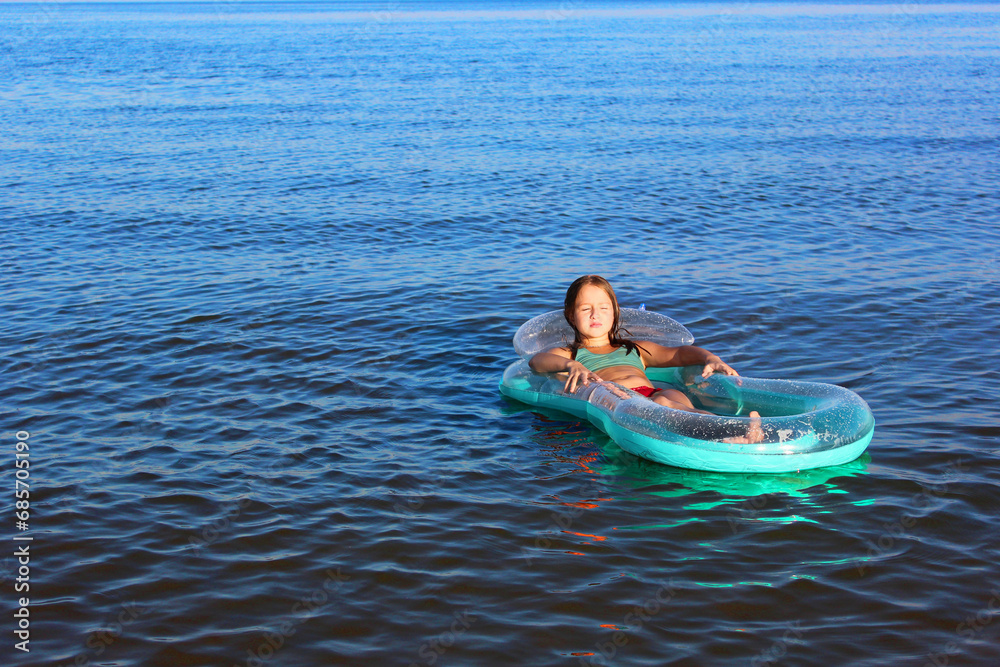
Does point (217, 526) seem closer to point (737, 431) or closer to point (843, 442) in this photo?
point (737, 431)

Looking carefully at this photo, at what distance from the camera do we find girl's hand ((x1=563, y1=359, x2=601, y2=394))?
6.38 m

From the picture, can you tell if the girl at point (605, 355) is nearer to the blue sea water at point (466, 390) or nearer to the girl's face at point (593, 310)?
the girl's face at point (593, 310)

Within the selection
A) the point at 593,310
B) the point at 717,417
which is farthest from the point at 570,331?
the point at 717,417

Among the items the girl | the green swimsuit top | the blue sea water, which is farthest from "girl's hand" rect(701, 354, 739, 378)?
the blue sea water

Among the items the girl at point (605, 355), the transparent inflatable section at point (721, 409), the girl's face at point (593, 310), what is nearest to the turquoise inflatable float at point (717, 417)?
the transparent inflatable section at point (721, 409)

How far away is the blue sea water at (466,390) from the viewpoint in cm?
435

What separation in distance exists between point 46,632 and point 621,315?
15.6 feet

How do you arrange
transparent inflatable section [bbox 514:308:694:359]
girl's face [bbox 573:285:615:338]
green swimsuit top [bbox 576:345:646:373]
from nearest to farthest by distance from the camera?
girl's face [bbox 573:285:615:338] → green swimsuit top [bbox 576:345:646:373] → transparent inflatable section [bbox 514:308:694:359]

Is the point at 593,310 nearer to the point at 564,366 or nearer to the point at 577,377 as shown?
the point at 564,366

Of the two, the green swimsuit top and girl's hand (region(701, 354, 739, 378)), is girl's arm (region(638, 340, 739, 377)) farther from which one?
the green swimsuit top

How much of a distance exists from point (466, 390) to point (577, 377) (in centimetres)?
116

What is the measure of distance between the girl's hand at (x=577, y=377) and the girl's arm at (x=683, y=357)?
72 cm

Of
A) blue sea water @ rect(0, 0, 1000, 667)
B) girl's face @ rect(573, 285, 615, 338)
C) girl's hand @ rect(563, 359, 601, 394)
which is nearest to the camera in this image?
blue sea water @ rect(0, 0, 1000, 667)

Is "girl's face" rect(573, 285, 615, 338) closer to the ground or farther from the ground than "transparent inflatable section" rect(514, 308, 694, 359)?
farther from the ground
